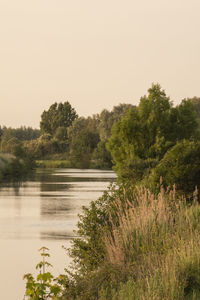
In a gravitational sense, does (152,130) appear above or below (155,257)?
above

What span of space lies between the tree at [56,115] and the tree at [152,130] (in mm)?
118233

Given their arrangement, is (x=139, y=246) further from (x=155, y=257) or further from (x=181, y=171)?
→ (x=181, y=171)

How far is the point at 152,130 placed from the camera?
40.5 m

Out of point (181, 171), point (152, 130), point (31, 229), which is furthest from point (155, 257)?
point (152, 130)

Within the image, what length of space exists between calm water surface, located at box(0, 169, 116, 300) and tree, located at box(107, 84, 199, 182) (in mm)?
5713

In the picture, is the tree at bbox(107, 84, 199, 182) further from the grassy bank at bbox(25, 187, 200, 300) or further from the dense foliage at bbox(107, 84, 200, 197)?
the grassy bank at bbox(25, 187, 200, 300)

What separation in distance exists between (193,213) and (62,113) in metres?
150

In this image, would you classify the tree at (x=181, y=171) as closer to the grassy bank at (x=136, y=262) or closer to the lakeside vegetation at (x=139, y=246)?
the lakeside vegetation at (x=139, y=246)

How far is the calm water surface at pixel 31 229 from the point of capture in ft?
44.5

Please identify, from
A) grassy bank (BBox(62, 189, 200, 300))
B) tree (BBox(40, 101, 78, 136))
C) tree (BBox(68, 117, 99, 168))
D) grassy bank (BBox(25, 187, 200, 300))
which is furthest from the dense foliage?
tree (BBox(40, 101, 78, 136))

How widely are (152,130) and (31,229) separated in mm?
21597

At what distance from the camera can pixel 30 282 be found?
7.23 m

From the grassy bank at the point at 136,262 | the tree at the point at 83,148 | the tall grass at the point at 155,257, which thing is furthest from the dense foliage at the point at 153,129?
the tree at the point at 83,148

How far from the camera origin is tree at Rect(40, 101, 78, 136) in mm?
161875
